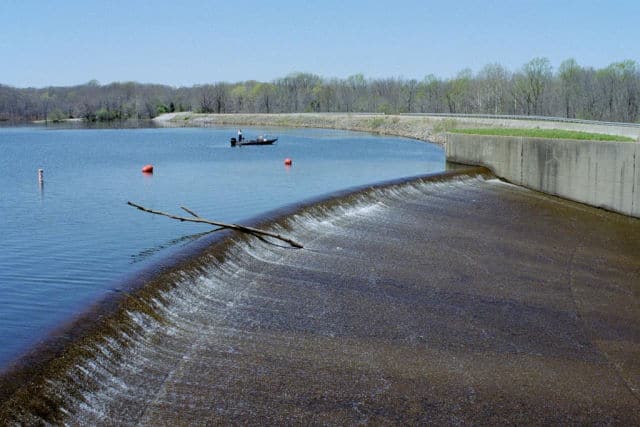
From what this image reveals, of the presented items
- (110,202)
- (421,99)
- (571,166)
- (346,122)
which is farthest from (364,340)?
(421,99)

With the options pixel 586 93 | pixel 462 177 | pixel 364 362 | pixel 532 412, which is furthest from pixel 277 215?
pixel 586 93

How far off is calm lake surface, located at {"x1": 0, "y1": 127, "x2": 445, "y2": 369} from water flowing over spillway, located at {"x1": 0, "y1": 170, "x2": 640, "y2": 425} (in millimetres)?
1496

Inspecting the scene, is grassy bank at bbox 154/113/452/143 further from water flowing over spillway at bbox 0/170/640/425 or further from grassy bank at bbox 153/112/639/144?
water flowing over spillway at bbox 0/170/640/425

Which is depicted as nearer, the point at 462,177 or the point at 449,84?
the point at 462,177

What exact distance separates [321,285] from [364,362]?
11.3ft

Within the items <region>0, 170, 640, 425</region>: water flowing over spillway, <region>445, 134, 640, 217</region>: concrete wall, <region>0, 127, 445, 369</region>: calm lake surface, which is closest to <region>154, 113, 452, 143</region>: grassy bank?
<region>0, 127, 445, 369</region>: calm lake surface

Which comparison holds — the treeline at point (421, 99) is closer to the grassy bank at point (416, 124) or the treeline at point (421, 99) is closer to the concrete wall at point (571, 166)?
the grassy bank at point (416, 124)

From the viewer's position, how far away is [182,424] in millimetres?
7926

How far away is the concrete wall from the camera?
2197 centimetres

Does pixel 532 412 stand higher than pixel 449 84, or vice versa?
pixel 449 84

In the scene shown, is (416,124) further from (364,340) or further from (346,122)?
(364,340)

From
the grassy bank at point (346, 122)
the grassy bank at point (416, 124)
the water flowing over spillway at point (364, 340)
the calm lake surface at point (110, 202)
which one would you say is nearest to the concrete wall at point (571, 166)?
the grassy bank at point (416, 124)

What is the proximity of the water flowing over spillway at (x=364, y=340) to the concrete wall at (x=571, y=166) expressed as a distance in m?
4.97

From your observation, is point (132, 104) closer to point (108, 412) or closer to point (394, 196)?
point (394, 196)
